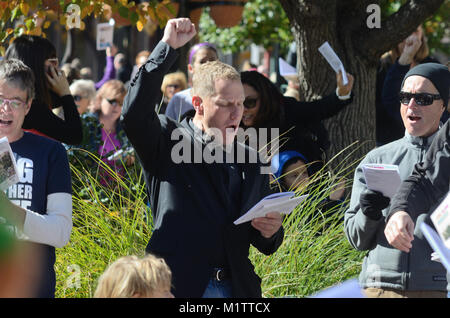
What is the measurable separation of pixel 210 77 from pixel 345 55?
3.66 metres

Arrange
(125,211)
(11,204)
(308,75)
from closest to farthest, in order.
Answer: (11,204), (125,211), (308,75)

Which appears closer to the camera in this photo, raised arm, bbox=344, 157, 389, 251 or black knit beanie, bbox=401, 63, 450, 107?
raised arm, bbox=344, 157, 389, 251

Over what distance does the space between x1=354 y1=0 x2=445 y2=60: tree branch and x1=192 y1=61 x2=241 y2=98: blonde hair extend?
3.53 meters

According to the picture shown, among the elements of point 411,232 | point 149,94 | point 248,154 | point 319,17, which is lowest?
point 411,232

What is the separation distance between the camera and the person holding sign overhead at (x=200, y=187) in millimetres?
3588

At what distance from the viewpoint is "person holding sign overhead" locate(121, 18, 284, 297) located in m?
3.59

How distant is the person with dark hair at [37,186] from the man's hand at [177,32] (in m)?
0.72

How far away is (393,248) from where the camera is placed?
3.97 m

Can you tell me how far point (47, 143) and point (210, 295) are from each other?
104 cm

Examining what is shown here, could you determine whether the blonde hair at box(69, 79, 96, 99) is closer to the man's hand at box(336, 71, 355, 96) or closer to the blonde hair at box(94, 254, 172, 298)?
the man's hand at box(336, 71, 355, 96)

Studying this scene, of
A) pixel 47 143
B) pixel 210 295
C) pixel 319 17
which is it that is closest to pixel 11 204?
pixel 47 143

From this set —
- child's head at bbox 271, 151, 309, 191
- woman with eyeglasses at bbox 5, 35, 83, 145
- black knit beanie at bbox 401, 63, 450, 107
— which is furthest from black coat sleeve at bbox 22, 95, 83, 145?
black knit beanie at bbox 401, 63, 450, 107

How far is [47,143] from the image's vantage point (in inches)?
150
